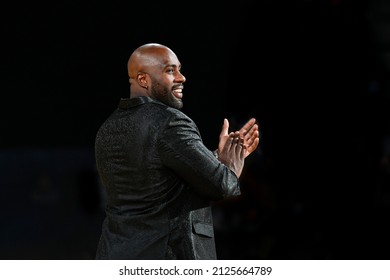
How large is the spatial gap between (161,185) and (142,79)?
328mm

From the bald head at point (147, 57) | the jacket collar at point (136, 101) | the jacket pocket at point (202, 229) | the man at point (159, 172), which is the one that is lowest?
the jacket pocket at point (202, 229)

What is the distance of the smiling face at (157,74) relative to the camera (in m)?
2.84

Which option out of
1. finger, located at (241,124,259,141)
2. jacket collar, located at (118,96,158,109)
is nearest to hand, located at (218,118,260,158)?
finger, located at (241,124,259,141)

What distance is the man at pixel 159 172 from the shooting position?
273cm

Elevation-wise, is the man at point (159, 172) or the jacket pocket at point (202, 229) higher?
the man at point (159, 172)

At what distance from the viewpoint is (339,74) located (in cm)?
451

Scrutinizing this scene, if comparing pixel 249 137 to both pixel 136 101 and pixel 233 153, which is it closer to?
pixel 233 153

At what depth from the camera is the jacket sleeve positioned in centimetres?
271

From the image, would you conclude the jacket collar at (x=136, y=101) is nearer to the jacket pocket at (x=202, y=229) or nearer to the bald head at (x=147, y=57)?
the bald head at (x=147, y=57)

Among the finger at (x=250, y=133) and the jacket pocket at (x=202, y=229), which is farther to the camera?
the finger at (x=250, y=133)

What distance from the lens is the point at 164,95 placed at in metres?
2.86

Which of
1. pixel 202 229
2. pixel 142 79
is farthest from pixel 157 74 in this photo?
pixel 202 229

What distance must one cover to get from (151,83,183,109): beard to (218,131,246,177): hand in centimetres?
20

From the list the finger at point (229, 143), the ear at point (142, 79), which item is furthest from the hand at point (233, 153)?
the ear at point (142, 79)
